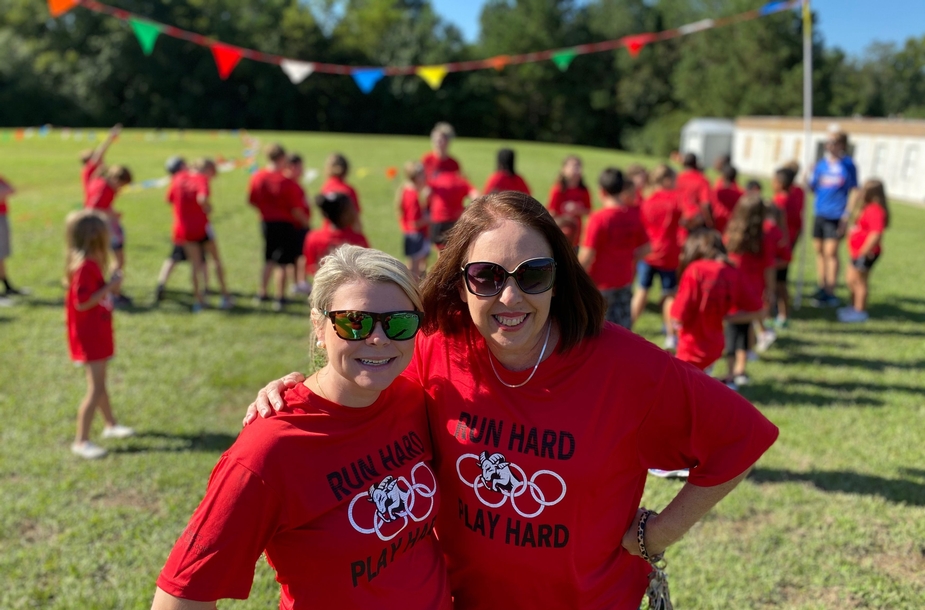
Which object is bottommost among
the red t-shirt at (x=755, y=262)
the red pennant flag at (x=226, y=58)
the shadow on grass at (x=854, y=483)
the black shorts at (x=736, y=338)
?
the shadow on grass at (x=854, y=483)

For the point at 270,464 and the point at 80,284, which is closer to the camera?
the point at 270,464

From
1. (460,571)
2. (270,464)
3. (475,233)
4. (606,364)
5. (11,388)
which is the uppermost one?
(475,233)

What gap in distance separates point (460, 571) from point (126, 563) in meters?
2.54

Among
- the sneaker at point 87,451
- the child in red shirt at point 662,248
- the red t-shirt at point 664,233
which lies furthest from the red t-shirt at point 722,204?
the sneaker at point 87,451

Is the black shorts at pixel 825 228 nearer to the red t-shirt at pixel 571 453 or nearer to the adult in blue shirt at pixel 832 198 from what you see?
the adult in blue shirt at pixel 832 198

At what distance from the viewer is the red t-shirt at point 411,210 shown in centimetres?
882

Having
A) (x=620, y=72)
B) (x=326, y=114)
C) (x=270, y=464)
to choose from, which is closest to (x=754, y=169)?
(x=620, y=72)

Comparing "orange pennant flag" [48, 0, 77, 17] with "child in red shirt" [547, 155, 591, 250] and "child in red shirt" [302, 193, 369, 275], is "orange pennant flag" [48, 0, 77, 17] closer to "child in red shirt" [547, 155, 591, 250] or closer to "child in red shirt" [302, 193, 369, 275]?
"child in red shirt" [302, 193, 369, 275]

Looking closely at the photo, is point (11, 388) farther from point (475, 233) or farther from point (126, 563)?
point (475, 233)

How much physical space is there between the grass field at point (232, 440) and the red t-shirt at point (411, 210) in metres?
1.76

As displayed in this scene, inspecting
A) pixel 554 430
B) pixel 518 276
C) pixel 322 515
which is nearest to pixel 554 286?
pixel 518 276

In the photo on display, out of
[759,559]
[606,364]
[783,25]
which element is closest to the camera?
[606,364]

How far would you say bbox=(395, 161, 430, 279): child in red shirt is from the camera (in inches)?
343

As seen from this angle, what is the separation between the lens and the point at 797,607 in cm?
333
